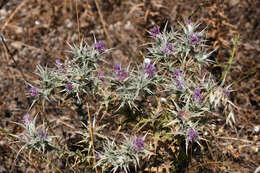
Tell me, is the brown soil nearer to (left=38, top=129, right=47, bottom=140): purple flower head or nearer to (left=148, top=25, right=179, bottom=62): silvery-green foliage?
(left=148, top=25, right=179, bottom=62): silvery-green foliage

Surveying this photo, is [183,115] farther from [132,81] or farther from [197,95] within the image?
[132,81]

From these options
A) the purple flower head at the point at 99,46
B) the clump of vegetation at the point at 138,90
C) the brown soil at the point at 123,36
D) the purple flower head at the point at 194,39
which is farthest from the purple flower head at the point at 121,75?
the brown soil at the point at 123,36

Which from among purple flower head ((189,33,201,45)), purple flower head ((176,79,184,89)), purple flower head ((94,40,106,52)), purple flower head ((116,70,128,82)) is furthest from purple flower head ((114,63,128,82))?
purple flower head ((189,33,201,45))

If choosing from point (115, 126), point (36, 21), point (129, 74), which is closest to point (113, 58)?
point (115, 126)

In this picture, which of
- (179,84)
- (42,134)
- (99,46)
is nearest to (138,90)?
(179,84)

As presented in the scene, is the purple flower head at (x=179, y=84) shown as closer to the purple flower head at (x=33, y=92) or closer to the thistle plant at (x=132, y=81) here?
the thistle plant at (x=132, y=81)

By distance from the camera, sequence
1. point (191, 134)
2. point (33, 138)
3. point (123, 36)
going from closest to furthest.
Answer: point (191, 134) → point (33, 138) → point (123, 36)

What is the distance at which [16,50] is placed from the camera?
2875 mm

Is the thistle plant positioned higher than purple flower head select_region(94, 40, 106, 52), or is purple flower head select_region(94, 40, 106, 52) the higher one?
purple flower head select_region(94, 40, 106, 52)

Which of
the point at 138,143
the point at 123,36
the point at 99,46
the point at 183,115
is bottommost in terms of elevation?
the point at 138,143

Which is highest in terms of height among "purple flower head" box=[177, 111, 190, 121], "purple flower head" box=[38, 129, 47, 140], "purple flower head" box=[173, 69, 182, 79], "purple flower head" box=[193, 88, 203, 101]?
"purple flower head" box=[173, 69, 182, 79]

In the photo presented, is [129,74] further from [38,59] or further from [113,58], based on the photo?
[38,59]

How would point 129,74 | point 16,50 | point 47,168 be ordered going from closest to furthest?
point 129,74
point 47,168
point 16,50

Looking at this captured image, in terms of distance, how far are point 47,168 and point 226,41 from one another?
2.03 m
